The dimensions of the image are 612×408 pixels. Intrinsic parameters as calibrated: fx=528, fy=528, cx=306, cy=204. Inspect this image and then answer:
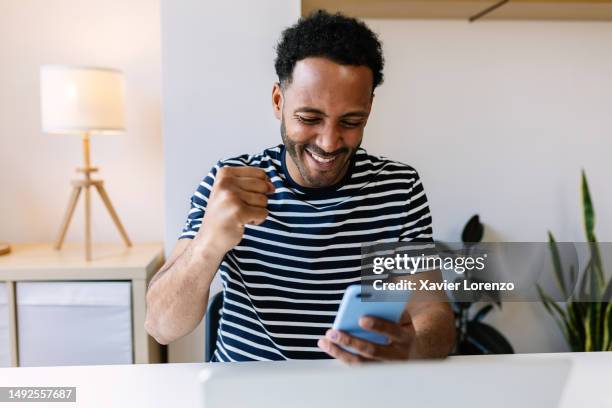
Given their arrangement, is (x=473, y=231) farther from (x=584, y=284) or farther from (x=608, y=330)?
(x=608, y=330)

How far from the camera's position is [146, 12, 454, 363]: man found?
1077mm

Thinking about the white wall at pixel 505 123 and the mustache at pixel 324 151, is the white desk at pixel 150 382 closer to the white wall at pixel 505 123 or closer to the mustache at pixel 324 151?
the mustache at pixel 324 151

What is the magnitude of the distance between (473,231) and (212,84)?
3.89ft

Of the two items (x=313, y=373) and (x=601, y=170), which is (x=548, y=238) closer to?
(x=601, y=170)

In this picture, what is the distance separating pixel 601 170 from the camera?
2.36 metres

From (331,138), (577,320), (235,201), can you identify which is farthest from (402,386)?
(577,320)

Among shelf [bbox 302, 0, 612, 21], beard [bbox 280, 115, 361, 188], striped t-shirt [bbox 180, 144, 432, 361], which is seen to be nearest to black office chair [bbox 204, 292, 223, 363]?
striped t-shirt [bbox 180, 144, 432, 361]

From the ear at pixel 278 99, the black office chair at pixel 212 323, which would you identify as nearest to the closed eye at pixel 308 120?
the ear at pixel 278 99

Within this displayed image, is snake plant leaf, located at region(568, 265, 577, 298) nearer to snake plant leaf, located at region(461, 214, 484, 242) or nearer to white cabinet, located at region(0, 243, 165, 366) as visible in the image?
snake plant leaf, located at region(461, 214, 484, 242)

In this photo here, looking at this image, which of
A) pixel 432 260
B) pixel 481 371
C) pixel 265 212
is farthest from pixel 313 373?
pixel 432 260

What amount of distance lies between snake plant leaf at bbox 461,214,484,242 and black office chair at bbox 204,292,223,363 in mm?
1189

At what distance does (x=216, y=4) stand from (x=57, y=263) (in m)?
1.09

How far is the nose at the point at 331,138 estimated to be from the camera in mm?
1079

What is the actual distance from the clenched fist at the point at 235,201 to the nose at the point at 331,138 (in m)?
0.21
